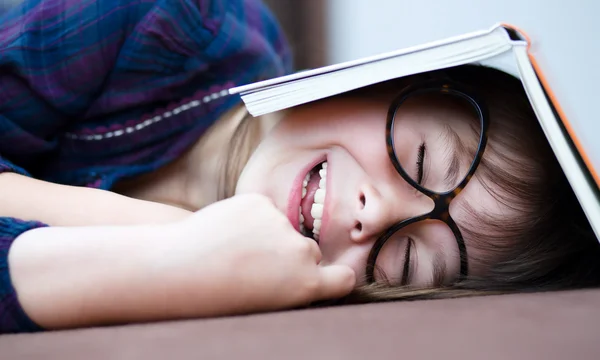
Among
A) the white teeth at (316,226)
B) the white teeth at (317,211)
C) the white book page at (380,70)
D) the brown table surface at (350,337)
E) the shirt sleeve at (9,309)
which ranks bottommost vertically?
the brown table surface at (350,337)

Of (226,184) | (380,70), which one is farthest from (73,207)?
(380,70)

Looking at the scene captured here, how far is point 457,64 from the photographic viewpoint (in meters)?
0.53

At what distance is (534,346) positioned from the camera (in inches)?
13.5

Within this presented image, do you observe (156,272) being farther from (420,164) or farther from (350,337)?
(420,164)

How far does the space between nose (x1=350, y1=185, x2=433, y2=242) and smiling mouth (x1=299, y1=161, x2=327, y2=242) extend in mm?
57

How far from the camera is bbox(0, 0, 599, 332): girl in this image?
0.43 meters

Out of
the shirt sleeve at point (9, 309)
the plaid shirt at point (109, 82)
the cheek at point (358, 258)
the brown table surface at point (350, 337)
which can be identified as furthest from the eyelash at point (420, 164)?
the shirt sleeve at point (9, 309)

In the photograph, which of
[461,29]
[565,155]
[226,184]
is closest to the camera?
[565,155]

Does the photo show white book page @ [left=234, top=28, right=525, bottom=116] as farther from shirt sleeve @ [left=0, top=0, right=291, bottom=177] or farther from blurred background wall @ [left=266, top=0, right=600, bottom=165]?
shirt sleeve @ [left=0, top=0, right=291, bottom=177]

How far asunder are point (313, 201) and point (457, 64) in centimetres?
26

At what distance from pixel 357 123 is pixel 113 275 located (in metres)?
0.38

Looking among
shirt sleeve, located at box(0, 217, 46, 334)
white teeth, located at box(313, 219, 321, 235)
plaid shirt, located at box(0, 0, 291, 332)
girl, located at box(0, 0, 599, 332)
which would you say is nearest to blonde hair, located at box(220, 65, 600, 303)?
girl, located at box(0, 0, 599, 332)

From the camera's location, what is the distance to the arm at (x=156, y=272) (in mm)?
414

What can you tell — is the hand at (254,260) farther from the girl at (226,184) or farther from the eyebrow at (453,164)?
the eyebrow at (453,164)
